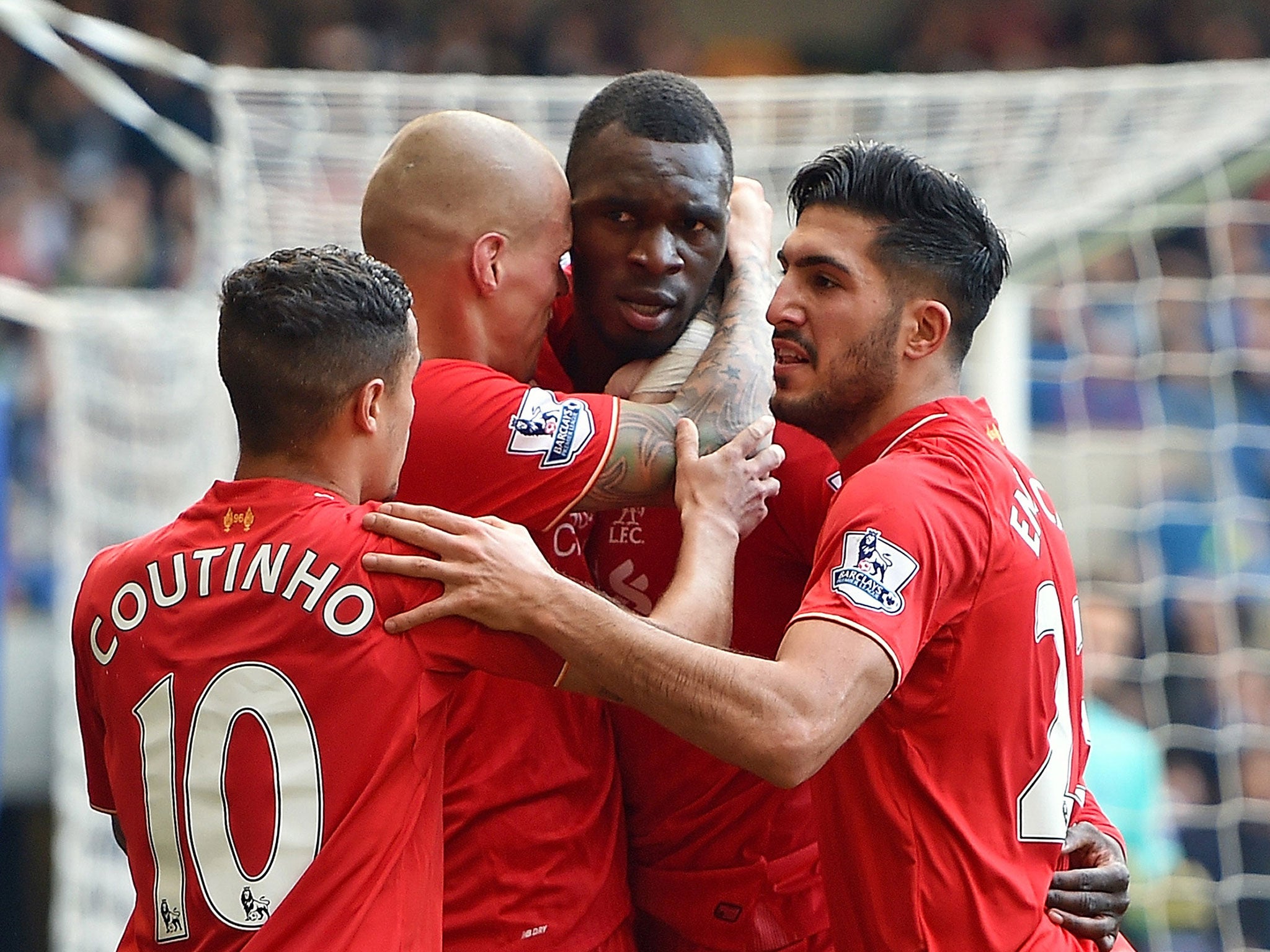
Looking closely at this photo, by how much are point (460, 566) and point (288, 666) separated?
0.29 m

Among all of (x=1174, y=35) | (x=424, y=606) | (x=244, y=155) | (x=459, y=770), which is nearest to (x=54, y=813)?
(x=244, y=155)

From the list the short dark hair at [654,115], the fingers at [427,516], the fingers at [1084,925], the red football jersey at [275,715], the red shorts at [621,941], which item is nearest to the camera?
the red football jersey at [275,715]

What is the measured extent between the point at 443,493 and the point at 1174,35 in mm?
9598

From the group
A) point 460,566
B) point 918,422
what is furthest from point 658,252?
point 460,566

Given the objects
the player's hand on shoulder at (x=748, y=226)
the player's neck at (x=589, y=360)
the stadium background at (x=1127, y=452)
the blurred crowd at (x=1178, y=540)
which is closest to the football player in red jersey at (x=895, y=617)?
the player's hand on shoulder at (x=748, y=226)

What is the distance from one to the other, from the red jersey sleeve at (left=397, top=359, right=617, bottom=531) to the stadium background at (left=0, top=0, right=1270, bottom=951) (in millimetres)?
3400

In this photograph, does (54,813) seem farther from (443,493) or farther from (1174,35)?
(1174,35)

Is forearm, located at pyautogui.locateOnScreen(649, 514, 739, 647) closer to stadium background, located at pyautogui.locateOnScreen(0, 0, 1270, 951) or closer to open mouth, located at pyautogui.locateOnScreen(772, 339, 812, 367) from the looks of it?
open mouth, located at pyautogui.locateOnScreen(772, 339, 812, 367)

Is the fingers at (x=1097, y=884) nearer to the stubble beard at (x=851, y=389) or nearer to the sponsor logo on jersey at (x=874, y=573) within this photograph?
the sponsor logo on jersey at (x=874, y=573)

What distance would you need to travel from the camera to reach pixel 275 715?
7.31 feet

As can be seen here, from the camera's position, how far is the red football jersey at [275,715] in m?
2.23

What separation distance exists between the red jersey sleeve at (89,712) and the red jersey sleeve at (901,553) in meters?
1.10

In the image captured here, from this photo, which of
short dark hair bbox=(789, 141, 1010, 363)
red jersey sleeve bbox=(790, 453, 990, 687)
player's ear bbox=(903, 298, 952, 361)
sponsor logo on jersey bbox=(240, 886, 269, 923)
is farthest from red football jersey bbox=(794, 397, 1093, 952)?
sponsor logo on jersey bbox=(240, 886, 269, 923)

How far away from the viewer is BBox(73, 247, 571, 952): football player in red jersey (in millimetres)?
2230
